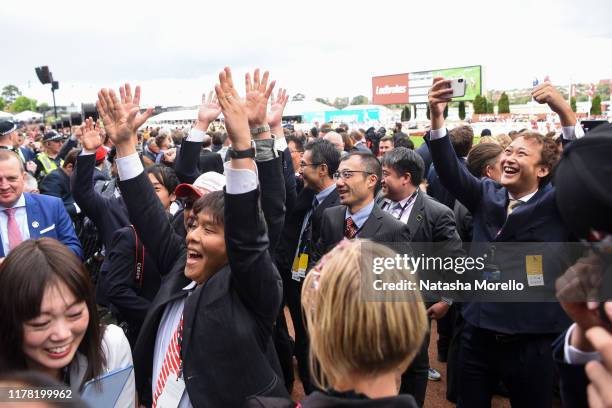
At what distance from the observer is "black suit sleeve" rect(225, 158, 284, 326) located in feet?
5.82

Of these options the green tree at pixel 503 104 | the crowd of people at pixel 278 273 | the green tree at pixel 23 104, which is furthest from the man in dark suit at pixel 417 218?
the green tree at pixel 23 104

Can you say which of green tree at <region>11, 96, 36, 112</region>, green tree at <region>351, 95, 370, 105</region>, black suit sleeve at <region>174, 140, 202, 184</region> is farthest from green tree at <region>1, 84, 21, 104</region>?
black suit sleeve at <region>174, 140, 202, 184</region>

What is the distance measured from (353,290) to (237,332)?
0.73 m

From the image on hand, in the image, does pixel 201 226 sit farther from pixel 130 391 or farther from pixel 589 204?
pixel 589 204

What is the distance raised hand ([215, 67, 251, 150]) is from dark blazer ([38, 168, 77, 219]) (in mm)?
4395

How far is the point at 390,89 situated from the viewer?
56.6m

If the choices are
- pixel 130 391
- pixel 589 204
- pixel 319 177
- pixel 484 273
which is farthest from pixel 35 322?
pixel 319 177

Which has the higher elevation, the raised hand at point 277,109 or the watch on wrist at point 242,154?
the raised hand at point 277,109

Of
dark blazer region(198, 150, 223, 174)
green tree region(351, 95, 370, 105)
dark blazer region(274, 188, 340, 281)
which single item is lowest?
green tree region(351, 95, 370, 105)

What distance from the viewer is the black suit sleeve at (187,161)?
4.36 meters

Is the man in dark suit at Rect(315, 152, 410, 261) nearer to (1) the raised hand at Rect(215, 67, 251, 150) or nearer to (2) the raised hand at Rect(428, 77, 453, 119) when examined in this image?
(2) the raised hand at Rect(428, 77, 453, 119)

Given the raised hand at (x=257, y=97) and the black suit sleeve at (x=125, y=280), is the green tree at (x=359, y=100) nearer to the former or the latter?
the black suit sleeve at (x=125, y=280)

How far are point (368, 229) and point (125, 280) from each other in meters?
1.57

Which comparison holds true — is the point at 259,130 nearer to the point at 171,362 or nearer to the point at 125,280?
the point at 171,362
